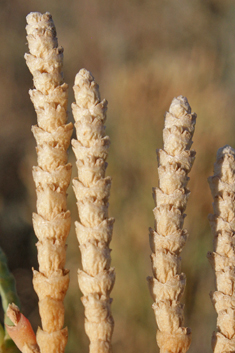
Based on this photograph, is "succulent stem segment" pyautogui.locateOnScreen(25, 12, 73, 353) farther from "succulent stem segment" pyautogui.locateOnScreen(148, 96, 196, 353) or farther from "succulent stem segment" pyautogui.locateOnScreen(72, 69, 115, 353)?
"succulent stem segment" pyautogui.locateOnScreen(148, 96, 196, 353)

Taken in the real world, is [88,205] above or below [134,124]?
below

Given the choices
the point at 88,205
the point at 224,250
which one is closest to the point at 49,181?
the point at 88,205

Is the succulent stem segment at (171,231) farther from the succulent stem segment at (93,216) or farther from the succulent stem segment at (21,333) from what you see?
the succulent stem segment at (21,333)

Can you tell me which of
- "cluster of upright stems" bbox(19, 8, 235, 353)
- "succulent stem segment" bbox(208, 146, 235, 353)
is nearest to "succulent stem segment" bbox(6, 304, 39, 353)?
"cluster of upright stems" bbox(19, 8, 235, 353)

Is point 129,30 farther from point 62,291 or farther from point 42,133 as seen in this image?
point 62,291

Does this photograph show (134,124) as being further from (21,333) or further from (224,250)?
(21,333)

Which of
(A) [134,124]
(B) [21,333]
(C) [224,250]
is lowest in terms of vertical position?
(B) [21,333]
